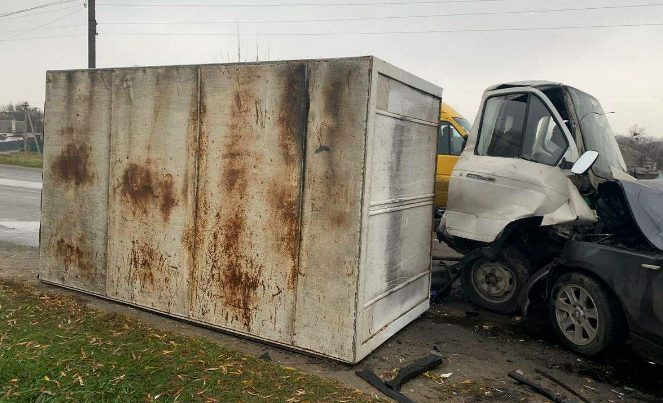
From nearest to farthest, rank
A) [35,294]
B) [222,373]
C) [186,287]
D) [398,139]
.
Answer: [222,373]
[398,139]
[186,287]
[35,294]

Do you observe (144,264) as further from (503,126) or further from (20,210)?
(20,210)

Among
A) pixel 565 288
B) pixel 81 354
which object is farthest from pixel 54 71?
pixel 565 288

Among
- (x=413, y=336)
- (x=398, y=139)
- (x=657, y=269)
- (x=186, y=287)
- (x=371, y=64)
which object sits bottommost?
(x=413, y=336)

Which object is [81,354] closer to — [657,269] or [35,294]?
[35,294]

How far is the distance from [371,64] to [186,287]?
9.40ft

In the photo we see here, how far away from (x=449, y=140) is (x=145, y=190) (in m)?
6.16

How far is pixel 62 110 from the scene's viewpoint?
6.16m

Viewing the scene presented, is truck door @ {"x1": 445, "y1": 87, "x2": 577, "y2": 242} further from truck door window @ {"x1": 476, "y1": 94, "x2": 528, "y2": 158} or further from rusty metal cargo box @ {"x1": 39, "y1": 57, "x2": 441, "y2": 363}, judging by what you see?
rusty metal cargo box @ {"x1": 39, "y1": 57, "x2": 441, "y2": 363}

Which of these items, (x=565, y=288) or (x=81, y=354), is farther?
(x=565, y=288)

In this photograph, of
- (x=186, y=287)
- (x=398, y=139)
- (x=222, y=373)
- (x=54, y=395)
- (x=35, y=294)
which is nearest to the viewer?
(x=54, y=395)

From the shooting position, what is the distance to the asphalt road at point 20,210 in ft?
31.2

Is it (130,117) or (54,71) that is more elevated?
(54,71)

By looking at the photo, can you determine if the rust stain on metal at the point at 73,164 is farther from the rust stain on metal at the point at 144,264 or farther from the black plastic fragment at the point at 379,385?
the black plastic fragment at the point at 379,385

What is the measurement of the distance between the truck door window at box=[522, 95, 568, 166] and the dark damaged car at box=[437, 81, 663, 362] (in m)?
0.01
